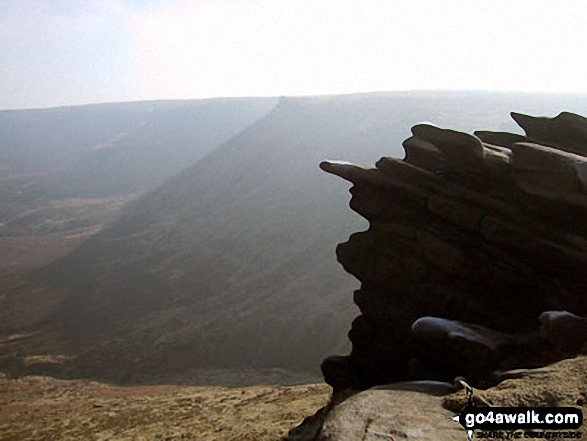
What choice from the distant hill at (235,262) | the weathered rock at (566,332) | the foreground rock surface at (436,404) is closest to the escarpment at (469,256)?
the weathered rock at (566,332)

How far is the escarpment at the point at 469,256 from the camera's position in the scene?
1638 cm

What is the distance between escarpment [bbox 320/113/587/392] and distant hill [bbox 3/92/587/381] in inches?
1127

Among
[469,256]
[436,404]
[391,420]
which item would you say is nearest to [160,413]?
[469,256]

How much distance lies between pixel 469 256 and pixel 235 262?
5993 cm

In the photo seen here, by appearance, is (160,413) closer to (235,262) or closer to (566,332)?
(566,332)

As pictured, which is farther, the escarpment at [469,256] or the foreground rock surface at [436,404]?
the escarpment at [469,256]

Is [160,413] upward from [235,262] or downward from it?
upward

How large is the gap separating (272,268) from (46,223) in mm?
94463

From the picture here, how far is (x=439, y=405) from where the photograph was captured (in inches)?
486

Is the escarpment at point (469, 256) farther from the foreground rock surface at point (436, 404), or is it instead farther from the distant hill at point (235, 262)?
the distant hill at point (235, 262)

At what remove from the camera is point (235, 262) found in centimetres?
7675

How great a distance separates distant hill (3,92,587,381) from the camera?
177ft

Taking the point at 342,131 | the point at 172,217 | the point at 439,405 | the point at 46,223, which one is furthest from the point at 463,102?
the point at 439,405

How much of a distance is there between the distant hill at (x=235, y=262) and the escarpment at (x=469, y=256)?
28.6 m
